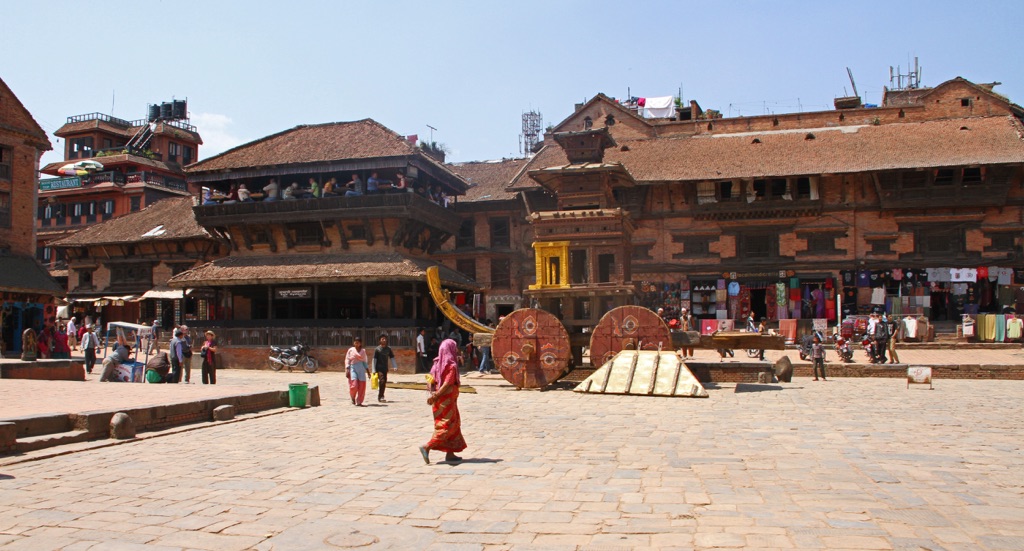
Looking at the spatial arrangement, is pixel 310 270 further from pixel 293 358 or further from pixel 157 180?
pixel 157 180

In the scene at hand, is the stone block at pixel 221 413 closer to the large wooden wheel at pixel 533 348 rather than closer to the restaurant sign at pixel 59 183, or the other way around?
the large wooden wheel at pixel 533 348

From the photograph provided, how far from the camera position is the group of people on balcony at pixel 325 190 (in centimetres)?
2993

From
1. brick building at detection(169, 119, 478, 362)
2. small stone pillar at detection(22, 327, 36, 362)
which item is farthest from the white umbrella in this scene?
small stone pillar at detection(22, 327, 36, 362)

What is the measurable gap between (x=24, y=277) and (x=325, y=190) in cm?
1211

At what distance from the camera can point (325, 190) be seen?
3045 centimetres

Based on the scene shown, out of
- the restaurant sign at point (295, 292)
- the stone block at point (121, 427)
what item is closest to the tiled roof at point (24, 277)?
the restaurant sign at point (295, 292)

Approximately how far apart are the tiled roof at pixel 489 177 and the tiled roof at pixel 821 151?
289 cm

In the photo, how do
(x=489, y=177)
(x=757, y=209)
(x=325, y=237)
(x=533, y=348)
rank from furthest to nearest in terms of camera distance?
(x=489, y=177)
(x=757, y=209)
(x=325, y=237)
(x=533, y=348)

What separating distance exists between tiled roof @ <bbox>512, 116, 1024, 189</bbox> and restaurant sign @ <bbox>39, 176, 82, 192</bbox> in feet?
105

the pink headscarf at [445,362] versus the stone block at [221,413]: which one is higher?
the pink headscarf at [445,362]

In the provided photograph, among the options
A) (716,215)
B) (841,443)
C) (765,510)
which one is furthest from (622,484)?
(716,215)

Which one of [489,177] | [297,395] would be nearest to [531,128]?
[489,177]

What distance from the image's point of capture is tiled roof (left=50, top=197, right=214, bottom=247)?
40.6 meters

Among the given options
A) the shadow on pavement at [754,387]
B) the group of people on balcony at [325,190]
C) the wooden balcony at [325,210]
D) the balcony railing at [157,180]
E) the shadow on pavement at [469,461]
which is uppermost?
the balcony railing at [157,180]
